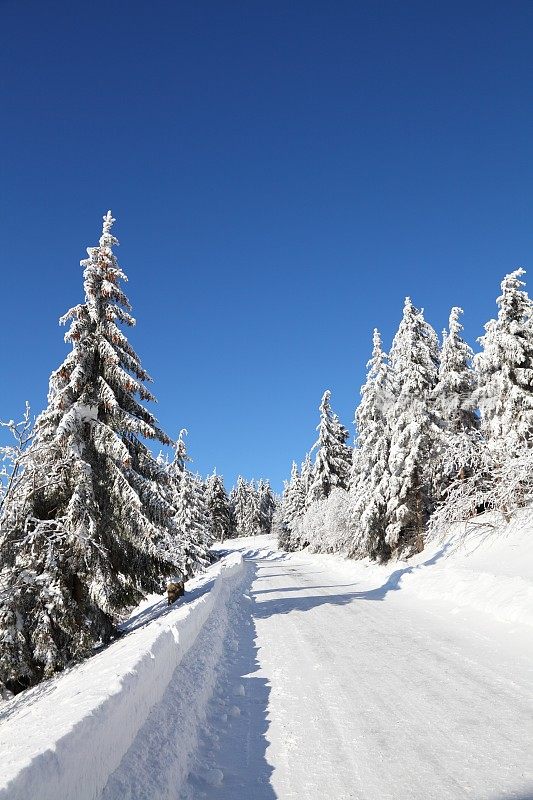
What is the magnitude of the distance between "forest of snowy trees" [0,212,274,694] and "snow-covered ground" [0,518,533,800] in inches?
84.8

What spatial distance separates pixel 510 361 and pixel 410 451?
6557 mm

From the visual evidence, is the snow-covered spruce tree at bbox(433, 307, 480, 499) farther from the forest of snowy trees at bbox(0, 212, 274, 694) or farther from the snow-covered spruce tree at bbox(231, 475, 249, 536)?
the snow-covered spruce tree at bbox(231, 475, 249, 536)

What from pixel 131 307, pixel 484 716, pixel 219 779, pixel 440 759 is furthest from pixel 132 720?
pixel 131 307

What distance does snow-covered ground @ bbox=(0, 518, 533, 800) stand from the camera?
3.88 m

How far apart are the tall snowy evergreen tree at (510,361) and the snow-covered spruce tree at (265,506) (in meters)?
84.1

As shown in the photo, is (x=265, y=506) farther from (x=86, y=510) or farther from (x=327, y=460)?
(x=86, y=510)

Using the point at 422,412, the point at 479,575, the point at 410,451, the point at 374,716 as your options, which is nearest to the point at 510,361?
the point at 422,412

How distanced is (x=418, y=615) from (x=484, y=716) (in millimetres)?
6906

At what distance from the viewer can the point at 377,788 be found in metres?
4.05

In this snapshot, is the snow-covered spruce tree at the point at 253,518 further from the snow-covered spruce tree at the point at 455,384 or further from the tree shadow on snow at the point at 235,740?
the tree shadow on snow at the point at 235,740

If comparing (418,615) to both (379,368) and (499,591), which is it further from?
(379,368)

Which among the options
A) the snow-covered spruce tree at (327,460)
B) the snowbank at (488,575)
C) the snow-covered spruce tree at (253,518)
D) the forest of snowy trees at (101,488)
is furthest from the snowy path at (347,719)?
the snow-covered spruce tree at (253,518)

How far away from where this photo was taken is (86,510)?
13016mm

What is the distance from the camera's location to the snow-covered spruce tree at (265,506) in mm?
104988
